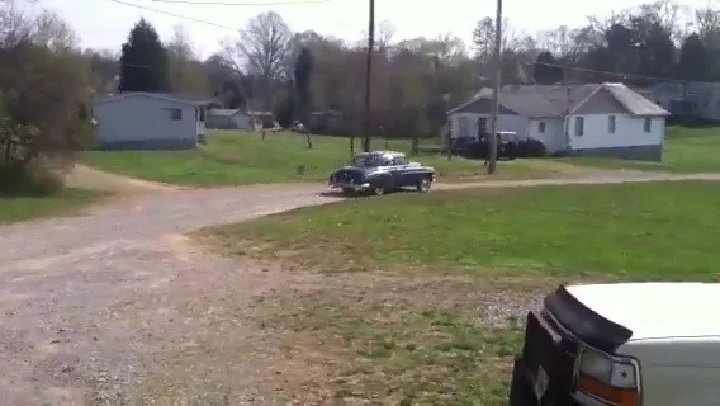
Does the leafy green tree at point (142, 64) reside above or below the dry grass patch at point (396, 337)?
above

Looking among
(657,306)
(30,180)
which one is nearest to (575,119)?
(30,180)

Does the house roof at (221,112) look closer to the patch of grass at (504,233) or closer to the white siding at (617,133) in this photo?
the white siding at (617,133)

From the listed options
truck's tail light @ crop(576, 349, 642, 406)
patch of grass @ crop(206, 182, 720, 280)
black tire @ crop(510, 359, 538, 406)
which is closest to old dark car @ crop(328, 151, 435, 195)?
patch of grass @ crop(206, 182, 720, 280)

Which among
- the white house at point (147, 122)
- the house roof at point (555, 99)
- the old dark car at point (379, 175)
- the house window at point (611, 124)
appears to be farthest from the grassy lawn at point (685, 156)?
the white house at point (147, 122)

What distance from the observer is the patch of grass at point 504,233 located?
16.8 metres

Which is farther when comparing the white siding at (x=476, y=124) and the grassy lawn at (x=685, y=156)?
the white siding at (x=476, y=124)

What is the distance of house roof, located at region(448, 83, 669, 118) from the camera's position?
60.9 meters

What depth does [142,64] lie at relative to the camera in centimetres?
7206

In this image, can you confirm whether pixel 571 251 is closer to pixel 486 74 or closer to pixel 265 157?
pixel 265 157

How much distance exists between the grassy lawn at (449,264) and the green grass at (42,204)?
6.75 meters

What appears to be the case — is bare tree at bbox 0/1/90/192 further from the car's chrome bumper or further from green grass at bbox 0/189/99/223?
the car's chrome bumper

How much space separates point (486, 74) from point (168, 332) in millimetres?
84980

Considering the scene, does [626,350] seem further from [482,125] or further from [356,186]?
[482,125]

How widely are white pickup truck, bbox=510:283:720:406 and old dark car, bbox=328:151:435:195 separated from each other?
28.1m
